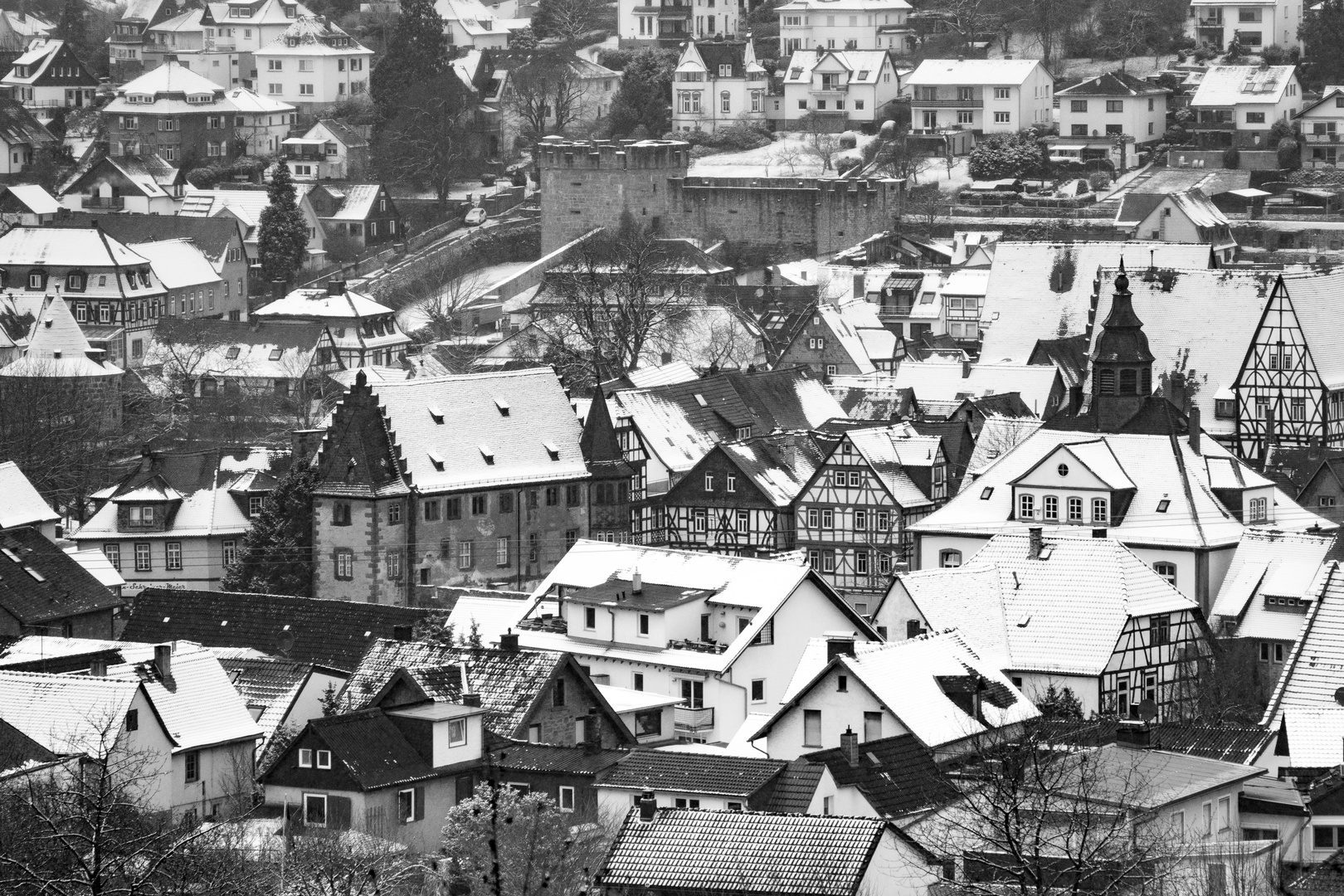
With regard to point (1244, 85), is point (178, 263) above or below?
below

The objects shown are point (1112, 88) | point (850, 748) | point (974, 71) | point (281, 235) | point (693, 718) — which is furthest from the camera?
point (974, 71)

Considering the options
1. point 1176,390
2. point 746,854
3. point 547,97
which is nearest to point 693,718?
point 746,854

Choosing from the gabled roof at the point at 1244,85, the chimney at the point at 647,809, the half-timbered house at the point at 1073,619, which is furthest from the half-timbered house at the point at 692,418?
the gabled roof at the point at 1244,85

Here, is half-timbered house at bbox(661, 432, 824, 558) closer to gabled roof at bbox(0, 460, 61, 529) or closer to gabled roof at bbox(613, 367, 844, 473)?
gabled roof at bbox(613, 367, 844, 473)

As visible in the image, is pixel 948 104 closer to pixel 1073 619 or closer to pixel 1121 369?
pixel 1121 369

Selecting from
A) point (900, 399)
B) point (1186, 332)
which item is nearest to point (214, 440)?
point (900, 399)
